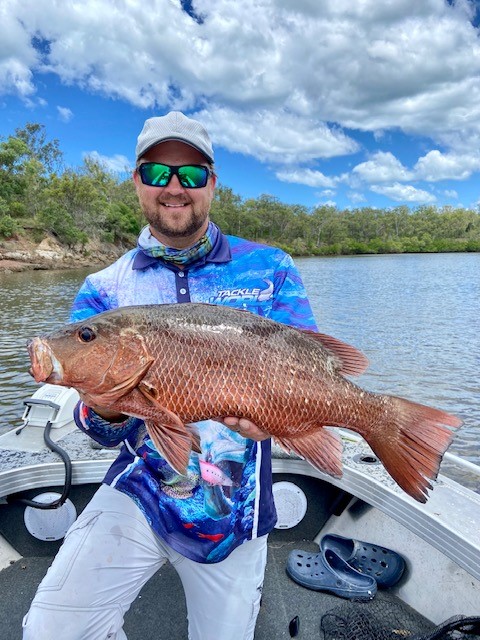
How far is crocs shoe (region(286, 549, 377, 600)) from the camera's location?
10.7ft

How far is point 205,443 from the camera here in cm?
251

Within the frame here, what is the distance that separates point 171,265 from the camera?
284cm

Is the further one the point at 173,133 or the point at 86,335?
the point at 173,133

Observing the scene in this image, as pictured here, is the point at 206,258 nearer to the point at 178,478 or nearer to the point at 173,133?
the point at 173,133

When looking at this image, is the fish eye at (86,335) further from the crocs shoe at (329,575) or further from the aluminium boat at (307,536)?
the crocs shoe at (329,575)

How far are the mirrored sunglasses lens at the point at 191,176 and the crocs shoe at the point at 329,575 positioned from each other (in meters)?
2.85

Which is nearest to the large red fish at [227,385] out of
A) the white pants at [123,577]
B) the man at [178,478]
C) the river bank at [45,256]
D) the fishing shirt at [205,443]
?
the man at [178,478]

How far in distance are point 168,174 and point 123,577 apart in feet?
7.39

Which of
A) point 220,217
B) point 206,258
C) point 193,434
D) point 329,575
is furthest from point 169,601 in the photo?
point 220,217

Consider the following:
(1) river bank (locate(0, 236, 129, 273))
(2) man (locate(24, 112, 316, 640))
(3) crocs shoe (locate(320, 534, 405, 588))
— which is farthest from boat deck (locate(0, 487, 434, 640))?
(1) river bank (locate(0, 236, 129, 273))

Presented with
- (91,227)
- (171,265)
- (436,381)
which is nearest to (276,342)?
(171,265)

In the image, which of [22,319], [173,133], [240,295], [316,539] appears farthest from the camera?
[22,319]

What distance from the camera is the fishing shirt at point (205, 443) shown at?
244 centimetres

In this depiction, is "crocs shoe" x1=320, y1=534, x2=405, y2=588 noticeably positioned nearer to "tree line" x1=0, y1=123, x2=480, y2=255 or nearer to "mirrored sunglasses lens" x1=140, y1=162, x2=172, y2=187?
"mirrored sunglasses lens" x1=140, y1=162, x2=172, y2=187
